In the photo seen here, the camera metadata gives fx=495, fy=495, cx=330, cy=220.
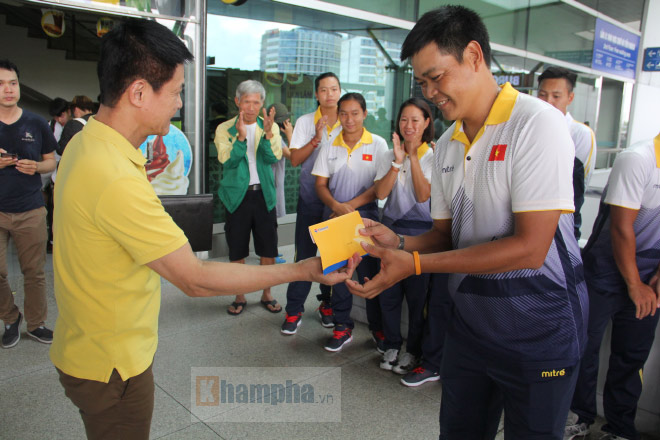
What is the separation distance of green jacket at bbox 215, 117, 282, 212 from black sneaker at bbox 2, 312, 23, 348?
172 centimetres

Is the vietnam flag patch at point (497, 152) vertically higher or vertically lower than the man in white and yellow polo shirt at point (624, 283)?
higher

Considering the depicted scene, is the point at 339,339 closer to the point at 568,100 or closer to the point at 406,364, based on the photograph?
the point at 406,364

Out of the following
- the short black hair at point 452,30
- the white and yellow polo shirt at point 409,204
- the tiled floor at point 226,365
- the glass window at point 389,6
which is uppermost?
the glass window at point 389,6

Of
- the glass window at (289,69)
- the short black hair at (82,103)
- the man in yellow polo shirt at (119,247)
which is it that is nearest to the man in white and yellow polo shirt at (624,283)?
the man in yellow polo shirt at (119,247)

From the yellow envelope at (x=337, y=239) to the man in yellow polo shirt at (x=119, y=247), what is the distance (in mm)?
253

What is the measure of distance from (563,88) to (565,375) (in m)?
2.34

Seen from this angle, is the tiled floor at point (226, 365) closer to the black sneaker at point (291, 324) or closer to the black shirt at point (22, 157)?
the black sneaker at point (291, 324)

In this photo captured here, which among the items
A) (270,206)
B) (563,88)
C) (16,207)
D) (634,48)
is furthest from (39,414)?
(634,48)

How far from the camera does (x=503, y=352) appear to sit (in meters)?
1.49

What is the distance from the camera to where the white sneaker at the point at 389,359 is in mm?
3285

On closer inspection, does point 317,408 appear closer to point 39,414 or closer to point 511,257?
point 39,414

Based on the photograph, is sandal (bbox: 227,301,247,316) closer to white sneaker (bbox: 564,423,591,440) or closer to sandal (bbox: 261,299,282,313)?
sandal (bbox: 261,299,282,313)

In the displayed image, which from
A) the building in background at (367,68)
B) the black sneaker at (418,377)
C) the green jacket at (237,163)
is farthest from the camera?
the building in background at (367,68)

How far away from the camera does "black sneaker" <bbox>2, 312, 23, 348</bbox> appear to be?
3.39 meters
